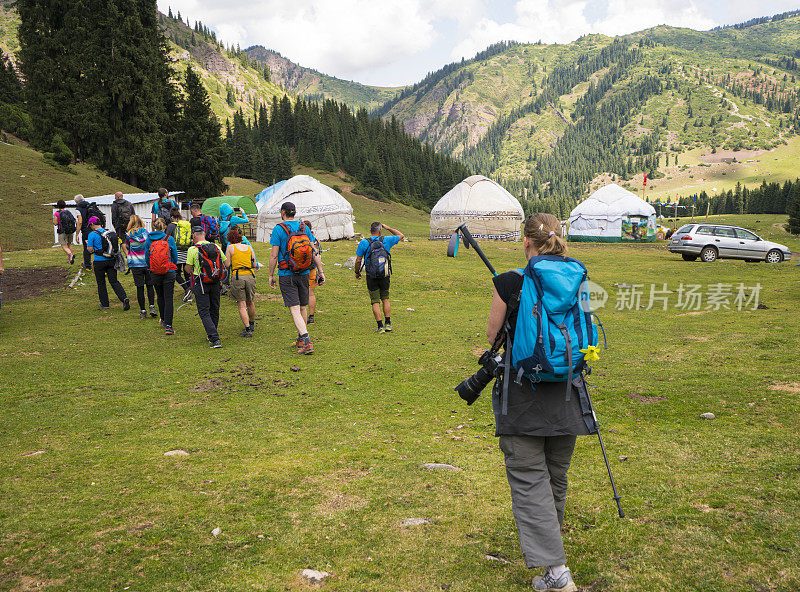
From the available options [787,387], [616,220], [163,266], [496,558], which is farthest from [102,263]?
[616,220]

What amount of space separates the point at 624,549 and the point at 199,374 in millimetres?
7335

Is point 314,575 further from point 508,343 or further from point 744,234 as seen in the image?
point 744,234

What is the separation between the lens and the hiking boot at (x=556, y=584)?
3.17m

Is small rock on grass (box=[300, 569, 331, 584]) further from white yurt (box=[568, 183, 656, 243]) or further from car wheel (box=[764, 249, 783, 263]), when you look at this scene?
white yurt (box=[568, 183, 656, 243])

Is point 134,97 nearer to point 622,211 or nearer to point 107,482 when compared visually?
point 622,211

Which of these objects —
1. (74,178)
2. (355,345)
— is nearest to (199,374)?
(355,345)

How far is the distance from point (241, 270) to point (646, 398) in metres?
8.55

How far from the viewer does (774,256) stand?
1083 inches

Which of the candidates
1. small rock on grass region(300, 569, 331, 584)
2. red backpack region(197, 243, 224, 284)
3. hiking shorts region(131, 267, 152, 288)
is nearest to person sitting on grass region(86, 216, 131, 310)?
hiking shorts region(131, 267, 152, 288)

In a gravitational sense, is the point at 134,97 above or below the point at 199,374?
above

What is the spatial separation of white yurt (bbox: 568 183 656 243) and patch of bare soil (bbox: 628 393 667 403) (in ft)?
143

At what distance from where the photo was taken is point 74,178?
37.4 metres

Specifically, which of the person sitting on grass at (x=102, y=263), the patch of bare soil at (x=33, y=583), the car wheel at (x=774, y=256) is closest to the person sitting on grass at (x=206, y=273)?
the person sitting on grass at (x=102, y=263)

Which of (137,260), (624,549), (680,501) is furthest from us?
(137,260)
